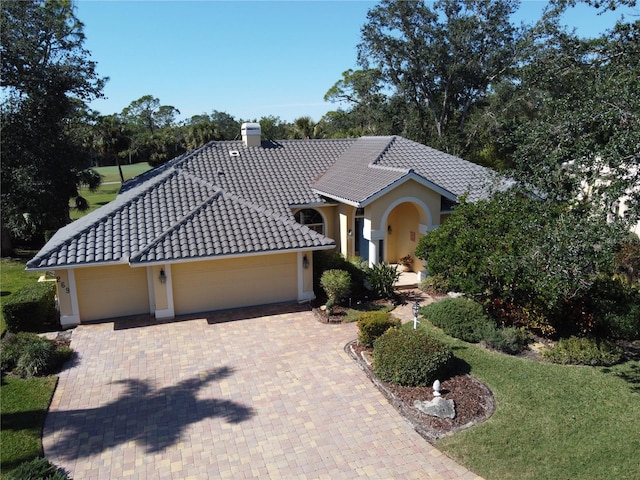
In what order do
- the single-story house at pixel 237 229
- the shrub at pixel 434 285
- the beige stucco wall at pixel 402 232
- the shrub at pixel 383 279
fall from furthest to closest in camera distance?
the beige stucco wall at pixel 402 232
the shrub at pixel 434 285
the shrub at pixel 383 279
the single-story house at pixel 237 229

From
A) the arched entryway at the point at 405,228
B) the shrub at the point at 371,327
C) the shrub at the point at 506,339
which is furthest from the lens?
the arched entryway at the point at 405,228

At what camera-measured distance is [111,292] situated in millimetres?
17500

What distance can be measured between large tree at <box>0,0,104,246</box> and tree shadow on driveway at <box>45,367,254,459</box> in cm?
1833

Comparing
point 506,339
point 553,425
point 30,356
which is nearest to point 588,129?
point 506,339

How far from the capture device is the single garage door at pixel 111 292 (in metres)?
17.2

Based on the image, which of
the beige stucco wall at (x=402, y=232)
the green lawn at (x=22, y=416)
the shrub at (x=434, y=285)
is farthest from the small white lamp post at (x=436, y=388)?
the beige stucco wall at (x=402, y=232)

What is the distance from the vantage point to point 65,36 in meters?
27.9

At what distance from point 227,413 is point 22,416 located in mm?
4637

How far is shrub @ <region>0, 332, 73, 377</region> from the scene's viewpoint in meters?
13.3

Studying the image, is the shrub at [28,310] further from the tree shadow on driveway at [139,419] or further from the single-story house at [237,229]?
the tree shadow on driveway at [139,419]

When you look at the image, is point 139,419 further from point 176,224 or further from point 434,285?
point 434,285

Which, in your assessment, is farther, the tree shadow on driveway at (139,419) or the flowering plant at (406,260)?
the flowering plant at (406,260)

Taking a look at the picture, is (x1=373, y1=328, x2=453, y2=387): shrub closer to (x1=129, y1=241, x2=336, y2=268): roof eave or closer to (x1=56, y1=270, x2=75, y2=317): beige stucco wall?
(x1=129, y1=241, x2=336, y2=268): roof eave

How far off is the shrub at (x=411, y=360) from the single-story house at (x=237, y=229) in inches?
206
